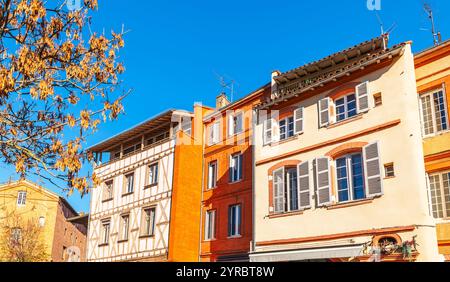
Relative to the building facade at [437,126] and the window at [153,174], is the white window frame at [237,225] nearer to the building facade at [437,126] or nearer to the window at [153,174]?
the window at [153,174]

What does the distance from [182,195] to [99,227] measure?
835 centimetres

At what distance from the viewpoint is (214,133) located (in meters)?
26.5

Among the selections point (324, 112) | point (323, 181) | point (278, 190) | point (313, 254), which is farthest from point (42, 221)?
point (323, 181)

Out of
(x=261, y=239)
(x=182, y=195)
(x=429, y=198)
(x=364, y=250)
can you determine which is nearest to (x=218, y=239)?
(x=182, y=195)

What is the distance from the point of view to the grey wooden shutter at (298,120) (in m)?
19.5

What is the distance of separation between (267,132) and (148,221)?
32.9ft

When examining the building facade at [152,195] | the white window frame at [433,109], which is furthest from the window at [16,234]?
the white window frame at [433,109]

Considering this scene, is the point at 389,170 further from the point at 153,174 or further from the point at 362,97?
the point at 153,174

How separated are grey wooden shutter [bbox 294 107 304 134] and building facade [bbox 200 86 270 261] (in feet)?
13.0

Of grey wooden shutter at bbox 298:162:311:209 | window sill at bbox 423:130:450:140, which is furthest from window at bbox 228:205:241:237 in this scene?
window sill at bbox 423:130:450:140

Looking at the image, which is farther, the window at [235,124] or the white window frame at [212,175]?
the white window frame at [212,175]

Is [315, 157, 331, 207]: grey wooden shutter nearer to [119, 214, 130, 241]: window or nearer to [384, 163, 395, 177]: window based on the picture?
[384, 163, 395, 177]: window

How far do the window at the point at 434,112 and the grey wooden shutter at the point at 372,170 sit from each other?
178 centimetres

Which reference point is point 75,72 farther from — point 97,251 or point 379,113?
point 97,251
